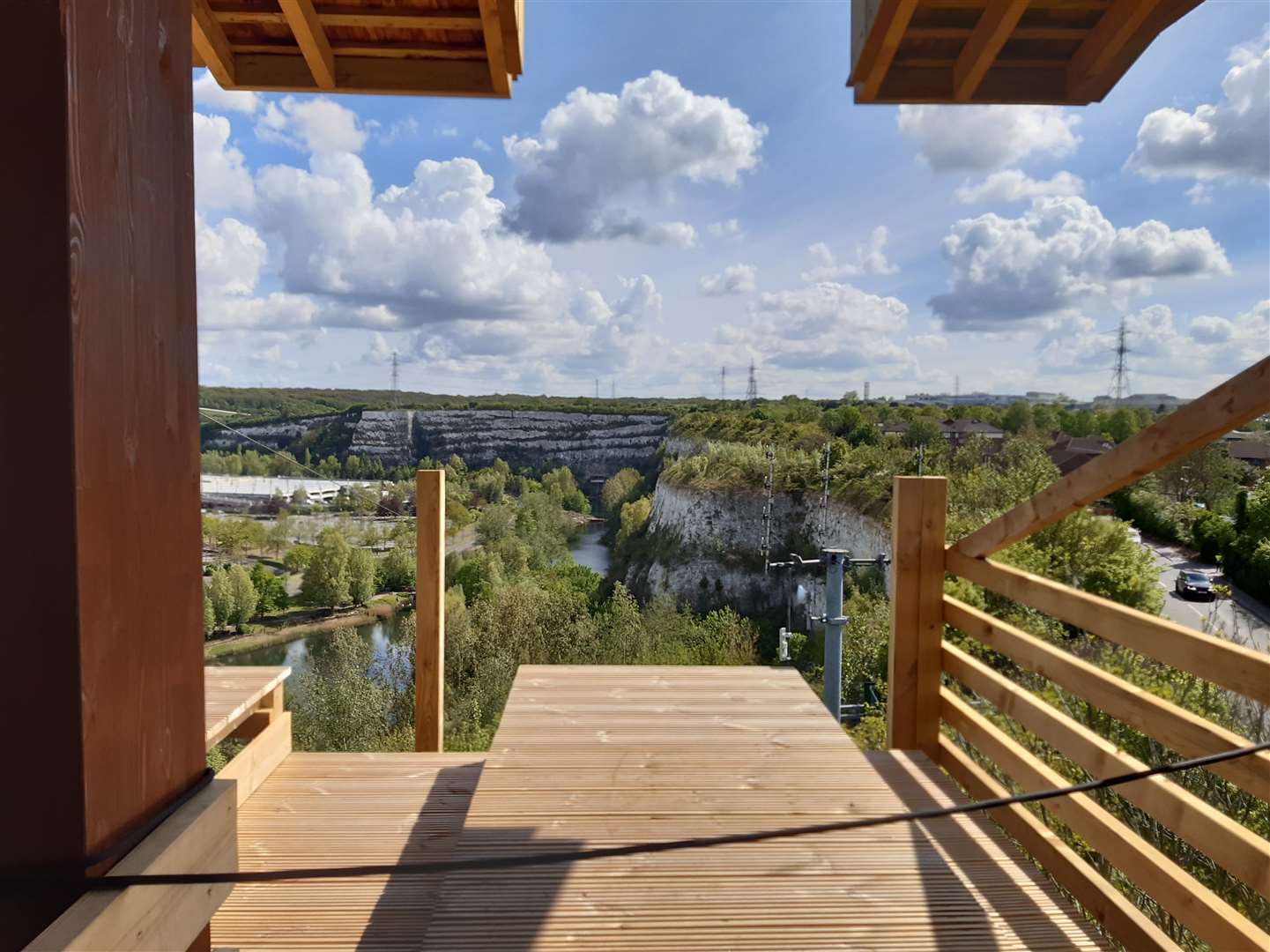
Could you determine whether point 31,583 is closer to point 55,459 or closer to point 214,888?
point 55,459

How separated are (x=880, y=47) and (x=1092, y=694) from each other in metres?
1.77

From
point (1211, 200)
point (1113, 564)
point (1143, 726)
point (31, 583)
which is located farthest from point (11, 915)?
point (1211, 200)

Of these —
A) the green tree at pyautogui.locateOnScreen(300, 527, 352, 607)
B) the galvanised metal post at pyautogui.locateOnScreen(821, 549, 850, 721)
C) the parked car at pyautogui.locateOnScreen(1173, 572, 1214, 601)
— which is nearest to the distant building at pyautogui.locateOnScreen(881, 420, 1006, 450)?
the parked car at pyautogui.locateOnScreen(1173, 572, 1214, 601)

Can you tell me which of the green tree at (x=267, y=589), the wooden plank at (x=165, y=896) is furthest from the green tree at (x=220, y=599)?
the wooden plank at (x=165, y=896)

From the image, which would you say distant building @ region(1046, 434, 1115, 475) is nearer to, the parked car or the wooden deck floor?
the parked car

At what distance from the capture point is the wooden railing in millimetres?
1297

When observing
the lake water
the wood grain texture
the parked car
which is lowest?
Result: the lake water

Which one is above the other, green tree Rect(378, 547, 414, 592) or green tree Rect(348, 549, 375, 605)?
green tree Rect(378, 547, 414, 592)

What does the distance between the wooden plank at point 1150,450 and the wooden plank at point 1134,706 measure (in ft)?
0.93

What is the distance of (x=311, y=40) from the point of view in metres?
2.01

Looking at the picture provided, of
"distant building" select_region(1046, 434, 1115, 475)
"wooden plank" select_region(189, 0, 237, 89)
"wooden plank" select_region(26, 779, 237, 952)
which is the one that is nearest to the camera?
"wooden plank" select_region(26, 779, 237, 952)

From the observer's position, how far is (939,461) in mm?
12500

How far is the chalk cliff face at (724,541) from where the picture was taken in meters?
12.3

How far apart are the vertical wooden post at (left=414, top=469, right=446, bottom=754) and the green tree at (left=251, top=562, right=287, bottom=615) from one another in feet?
30.2
